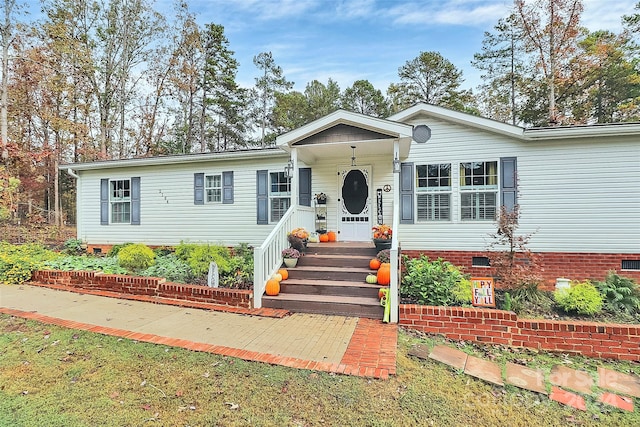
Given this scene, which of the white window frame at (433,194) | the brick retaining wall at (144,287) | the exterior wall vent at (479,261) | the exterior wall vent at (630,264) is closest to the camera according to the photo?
the brick retaining wall at (144,287)

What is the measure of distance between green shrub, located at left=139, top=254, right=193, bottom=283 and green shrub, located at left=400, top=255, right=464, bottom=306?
406cm

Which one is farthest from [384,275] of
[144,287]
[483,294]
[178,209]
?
[178,209]

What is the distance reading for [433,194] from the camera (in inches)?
284

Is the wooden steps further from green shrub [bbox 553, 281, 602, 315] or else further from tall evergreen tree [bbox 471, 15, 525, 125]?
tall evergreen tree [bbox 471, 15, 525, 125]

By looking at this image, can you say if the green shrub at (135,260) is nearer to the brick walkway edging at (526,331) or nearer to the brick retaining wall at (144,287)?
the brick retaining wall at (144,287)

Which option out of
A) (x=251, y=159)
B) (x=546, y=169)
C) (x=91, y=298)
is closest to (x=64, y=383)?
(x=91, y=298)

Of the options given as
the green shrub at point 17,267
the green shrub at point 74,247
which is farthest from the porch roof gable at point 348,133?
the green shrub at point 74,247

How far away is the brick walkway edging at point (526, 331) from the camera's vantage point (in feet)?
11.7

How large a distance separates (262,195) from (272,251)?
3.25 m

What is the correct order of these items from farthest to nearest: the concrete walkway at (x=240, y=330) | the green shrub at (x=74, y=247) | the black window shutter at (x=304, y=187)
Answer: the green shrub at (x=74, y=247)
the black window shutter at (x=304, y=187)
the concrete walkway at (x=240, y=330)

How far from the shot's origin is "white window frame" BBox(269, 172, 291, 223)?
8273 mm

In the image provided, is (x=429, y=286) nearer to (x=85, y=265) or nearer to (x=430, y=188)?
(x=430, y=188)

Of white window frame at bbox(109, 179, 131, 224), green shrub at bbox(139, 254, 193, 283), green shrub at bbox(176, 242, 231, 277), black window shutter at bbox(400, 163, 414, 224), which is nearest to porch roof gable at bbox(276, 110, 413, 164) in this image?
black window shutter at bbox(400, 163, 414, 224)

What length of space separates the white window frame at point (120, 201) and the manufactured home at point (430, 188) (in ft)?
4.35
